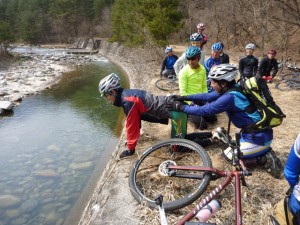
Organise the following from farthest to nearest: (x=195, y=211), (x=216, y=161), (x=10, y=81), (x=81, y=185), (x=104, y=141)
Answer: (x=10, y=81)
(x=104, y=141)
(x=81, y=185)
(x=216, y=161)
(x=195, y=211)

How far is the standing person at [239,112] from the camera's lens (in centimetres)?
430

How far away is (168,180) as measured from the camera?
4789 mm

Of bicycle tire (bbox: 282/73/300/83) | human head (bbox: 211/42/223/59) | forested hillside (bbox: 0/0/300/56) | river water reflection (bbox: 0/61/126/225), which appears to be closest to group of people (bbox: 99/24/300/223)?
human head (bbox: 211/42/223/59)

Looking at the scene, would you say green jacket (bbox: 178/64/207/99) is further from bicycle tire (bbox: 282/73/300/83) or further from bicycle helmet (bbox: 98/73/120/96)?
bicycle tire (bbox: 282/73/300/83)

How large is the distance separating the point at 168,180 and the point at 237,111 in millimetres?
1672

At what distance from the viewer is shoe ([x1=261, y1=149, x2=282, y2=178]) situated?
4715 millimetres

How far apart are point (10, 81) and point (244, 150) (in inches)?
921

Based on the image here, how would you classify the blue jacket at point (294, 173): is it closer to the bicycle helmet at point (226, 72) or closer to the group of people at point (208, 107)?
the group of people at point (208, 107)

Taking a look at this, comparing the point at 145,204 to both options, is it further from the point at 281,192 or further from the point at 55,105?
the point at 55,105

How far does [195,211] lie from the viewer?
332 cm

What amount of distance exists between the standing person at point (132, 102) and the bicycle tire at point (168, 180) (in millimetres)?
664

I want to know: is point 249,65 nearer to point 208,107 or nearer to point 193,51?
point 193,51

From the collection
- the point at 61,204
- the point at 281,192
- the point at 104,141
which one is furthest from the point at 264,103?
the point at 104,141

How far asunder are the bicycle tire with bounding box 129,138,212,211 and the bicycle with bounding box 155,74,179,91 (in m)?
7.28
